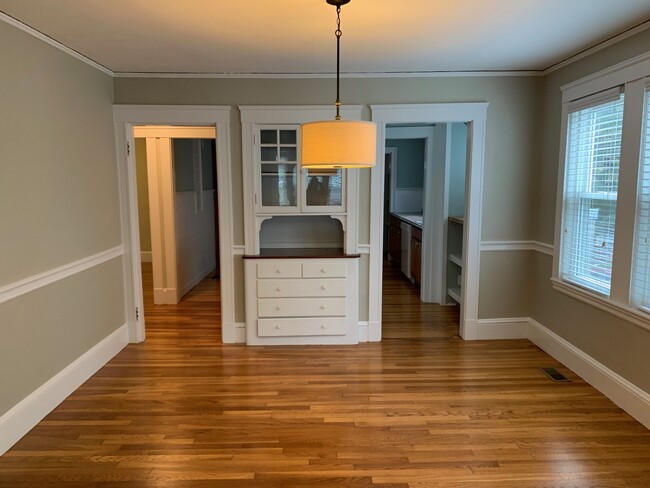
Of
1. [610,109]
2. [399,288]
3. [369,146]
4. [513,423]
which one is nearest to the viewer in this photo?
[369,146]

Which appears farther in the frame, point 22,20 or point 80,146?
point 80,146

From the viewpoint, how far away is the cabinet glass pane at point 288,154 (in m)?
3.88

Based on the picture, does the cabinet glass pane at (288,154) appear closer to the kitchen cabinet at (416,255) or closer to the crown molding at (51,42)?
the crown molding at (51,42)

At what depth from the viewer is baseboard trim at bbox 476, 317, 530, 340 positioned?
4.10 metres

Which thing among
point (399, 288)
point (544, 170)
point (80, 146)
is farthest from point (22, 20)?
point (399, 288)

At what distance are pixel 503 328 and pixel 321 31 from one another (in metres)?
2.99

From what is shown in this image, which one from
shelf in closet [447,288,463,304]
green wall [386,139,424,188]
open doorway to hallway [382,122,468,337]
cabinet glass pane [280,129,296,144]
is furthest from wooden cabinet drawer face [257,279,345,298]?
green wall [386,139,424,188]

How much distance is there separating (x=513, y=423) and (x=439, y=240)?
2825mm

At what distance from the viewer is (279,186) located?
12.9ft

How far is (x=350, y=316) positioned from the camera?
3.98 m

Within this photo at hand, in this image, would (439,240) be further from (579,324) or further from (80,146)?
(80,146)

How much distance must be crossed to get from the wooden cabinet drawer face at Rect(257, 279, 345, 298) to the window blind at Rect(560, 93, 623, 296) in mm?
1844

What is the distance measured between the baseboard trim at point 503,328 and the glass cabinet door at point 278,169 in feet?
6.69

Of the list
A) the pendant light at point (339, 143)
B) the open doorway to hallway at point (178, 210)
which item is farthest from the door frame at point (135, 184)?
the pendant light at point (339, 143)
